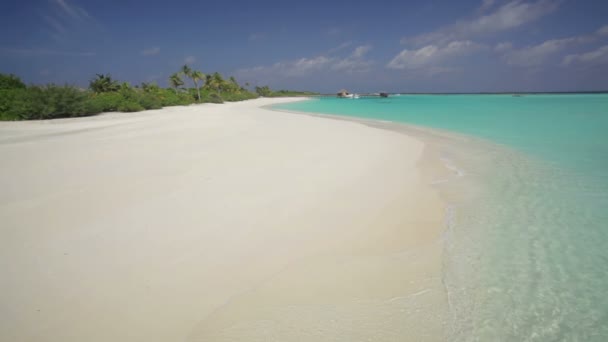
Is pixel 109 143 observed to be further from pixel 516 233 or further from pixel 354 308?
pixel 516 233

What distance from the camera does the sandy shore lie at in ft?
7.05

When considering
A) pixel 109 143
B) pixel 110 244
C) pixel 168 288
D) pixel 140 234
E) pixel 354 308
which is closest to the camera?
pixel 354 308

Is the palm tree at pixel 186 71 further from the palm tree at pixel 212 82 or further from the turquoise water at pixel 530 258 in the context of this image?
the turquoise water at pixel 530 258

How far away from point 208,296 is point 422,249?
8.05 ft

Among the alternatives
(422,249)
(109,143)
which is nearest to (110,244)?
(422,249)

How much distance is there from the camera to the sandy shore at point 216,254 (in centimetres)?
215

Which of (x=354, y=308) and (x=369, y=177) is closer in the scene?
(x=354, y=308)

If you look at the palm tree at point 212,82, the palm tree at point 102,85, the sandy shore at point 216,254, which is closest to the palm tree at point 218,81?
the palm tree at point 212,82

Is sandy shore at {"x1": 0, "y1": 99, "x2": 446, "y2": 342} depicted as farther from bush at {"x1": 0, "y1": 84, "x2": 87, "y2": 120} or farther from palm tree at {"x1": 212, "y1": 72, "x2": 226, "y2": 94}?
palm tree at {"x1": 212, "y1": 72, "x2": 226, "y2": 94}

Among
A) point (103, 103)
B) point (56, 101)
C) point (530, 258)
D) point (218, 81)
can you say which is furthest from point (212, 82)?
point (530, 258)

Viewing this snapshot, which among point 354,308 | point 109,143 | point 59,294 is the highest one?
point 109,143

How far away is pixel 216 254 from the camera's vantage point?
2998 mm

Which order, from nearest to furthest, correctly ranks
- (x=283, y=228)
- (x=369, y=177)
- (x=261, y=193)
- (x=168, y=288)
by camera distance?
(x=168, y=288) → (x=283, y=228) → (x=261, y=193) → (x=369, y=177)

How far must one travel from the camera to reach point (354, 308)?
233 cm
